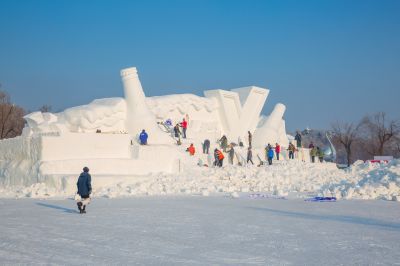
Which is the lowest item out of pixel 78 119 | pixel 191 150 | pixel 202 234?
pixel 202 234

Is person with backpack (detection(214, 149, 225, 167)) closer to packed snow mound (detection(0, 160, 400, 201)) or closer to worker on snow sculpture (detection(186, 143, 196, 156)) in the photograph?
packed snow mound (detection(0, 160, 400, 201))

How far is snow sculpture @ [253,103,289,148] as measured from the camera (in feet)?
84.4

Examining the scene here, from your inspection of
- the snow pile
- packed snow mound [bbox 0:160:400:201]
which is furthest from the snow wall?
the snow pile

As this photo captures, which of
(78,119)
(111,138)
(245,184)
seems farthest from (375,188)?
(78,119)

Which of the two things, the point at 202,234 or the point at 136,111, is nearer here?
the point at 202,234

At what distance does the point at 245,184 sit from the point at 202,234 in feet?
28.5

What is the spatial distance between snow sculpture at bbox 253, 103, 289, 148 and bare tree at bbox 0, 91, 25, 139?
18.1 m

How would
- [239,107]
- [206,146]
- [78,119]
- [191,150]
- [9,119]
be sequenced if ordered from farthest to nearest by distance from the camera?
[9,119] < [239,107] < [206,146] < [191,150] < [78,119]

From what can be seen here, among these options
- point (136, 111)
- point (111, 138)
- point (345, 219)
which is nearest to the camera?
point (345, 219)

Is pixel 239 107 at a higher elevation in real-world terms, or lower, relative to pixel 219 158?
higher

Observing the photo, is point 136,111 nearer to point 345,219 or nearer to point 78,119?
point 78,119

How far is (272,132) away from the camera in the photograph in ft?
85.5

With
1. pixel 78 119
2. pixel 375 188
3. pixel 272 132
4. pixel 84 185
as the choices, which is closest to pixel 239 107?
pixel 272 132

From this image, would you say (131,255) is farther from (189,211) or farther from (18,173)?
(18,173)
